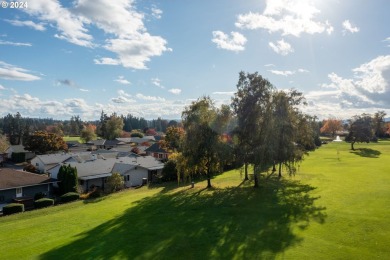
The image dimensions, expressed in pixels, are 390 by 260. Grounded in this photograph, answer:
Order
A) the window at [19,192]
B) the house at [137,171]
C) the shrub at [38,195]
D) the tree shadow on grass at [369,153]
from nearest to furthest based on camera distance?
the window at [19,192], the shrub at [38,195], the house at [137,171], the tree shadow on grass at [369,153]

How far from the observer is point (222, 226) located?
24.7 m

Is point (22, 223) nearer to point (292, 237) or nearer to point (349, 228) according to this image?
point (292, 237)

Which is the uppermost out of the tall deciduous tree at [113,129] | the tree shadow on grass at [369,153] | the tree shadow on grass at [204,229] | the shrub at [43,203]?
the tall deciduous tree at [113,129]

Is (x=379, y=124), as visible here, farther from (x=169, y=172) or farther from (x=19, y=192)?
(x=19, y=192)

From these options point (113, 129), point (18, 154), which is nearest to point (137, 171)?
point (18, 154)

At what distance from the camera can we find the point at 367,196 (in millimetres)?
31297

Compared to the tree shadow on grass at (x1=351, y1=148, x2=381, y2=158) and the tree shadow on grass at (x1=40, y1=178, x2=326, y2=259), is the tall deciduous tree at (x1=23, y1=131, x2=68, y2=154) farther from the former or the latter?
the tree shadow on grass at (x1=351, y1=148, x2=381, y2=158)

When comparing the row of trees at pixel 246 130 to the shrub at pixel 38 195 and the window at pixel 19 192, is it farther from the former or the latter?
the window at pixel 19 192

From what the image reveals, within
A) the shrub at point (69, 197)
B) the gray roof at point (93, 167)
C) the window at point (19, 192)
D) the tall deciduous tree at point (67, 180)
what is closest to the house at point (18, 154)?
the gray roof at point (93, 167)

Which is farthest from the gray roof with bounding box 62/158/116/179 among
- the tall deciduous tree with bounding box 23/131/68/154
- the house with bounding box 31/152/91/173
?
the tall deciduous tree with bounding box 23/131/68/154

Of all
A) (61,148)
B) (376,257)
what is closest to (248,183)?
(376,257)

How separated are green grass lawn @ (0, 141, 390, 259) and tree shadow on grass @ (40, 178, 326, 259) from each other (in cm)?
7

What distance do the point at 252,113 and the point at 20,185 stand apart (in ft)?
116

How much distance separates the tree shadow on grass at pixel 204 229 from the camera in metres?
20.1
